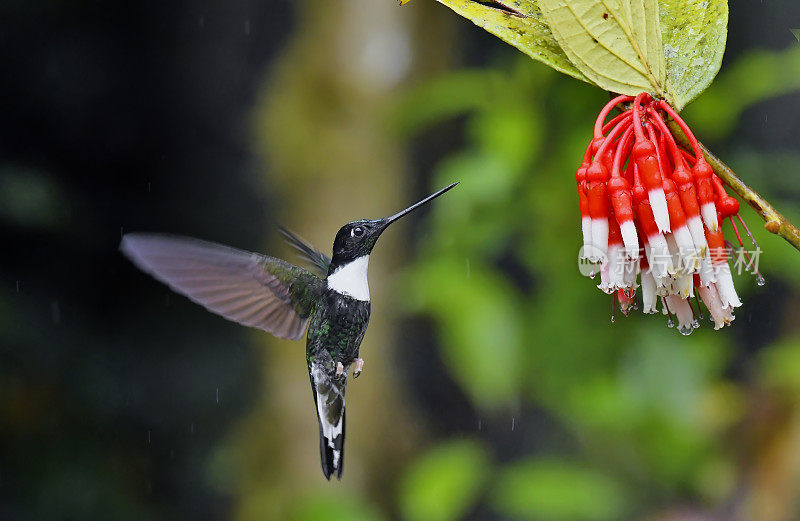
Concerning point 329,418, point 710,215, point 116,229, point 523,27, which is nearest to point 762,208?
point 710,215

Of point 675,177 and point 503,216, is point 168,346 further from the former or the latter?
point 675,177

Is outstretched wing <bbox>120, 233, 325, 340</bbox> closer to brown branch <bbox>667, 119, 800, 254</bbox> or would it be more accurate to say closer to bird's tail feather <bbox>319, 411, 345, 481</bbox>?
bird's tail feather <bbox>319, 411, 345, 481</bbox>

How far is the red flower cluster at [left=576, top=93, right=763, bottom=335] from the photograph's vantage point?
449 mm

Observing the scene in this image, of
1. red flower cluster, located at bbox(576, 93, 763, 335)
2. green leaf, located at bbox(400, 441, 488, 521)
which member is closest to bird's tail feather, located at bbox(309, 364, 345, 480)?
red flower cluster, located at bbox(576, 93, 763, 335)

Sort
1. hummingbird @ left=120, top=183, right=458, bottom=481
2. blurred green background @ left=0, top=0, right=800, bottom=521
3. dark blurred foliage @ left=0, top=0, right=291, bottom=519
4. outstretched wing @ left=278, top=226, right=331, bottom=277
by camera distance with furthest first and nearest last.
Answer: dark blurred foliage @ left=0, top=0, right=291, bottom=519, blurred green background @ left=0, top=0, right=800, bottom=521, outstretched wing @ left=278, top=226, right=331, bottom=277, hummingbird @ left=120, top=183, right=458, bottom=481

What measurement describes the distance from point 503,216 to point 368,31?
0.28 m

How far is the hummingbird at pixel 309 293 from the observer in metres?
0.53

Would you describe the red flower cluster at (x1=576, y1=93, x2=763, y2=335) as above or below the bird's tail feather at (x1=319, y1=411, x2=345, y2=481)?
above

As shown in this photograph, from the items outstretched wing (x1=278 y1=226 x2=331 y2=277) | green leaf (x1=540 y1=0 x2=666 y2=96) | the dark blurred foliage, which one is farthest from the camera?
the dark blurred foliage

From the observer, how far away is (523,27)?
431 millimetres

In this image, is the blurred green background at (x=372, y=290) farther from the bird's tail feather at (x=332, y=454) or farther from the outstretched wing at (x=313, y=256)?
the bird's tail feather at (x=332, y=454)

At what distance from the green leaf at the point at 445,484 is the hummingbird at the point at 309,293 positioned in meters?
0.54

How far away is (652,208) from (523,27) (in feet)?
0.39

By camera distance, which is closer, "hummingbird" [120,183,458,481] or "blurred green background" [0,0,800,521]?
"hummingbird" [120,183,458,481]
